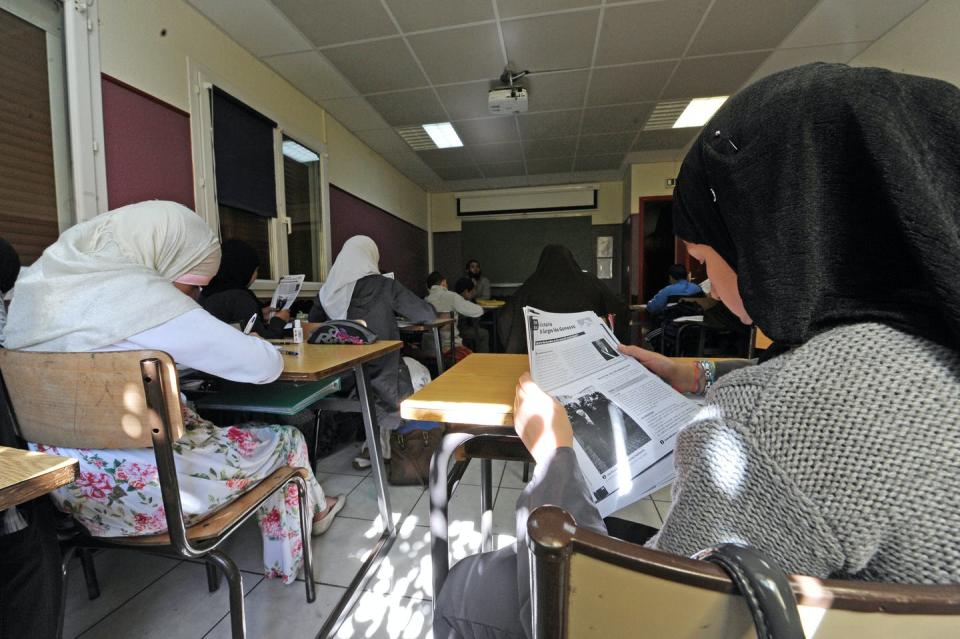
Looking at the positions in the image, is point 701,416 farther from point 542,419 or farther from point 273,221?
point 273,221

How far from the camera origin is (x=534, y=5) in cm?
259

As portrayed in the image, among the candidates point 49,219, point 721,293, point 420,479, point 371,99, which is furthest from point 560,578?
point 371,99

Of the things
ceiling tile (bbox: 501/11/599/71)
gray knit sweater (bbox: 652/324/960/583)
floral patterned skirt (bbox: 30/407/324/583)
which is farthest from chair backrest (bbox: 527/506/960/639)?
ceiling tile (bbox: 501/11/599/71)

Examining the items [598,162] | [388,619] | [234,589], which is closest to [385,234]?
[598,162]

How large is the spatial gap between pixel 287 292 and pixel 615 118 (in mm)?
3829

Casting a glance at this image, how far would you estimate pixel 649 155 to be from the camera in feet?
18.3

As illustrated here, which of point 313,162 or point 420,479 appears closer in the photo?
point 420,479

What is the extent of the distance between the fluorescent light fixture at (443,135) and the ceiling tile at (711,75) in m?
2.22

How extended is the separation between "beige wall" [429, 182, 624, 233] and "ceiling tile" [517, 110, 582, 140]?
2.32 m

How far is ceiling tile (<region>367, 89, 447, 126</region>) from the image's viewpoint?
12.4 feet

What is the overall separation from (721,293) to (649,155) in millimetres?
5858

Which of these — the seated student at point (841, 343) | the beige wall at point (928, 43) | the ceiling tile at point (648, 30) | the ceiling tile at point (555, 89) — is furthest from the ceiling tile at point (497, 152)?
the seated student at point (841, 343)

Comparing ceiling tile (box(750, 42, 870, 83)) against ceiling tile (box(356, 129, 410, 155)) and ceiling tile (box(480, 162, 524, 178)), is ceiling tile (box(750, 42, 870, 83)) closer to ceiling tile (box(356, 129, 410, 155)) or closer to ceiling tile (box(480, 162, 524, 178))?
ceiling tile (box(480, 162, 524, 178))

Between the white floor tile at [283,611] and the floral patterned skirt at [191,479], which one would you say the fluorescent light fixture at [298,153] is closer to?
the floral patterned skirt at [191,479]
